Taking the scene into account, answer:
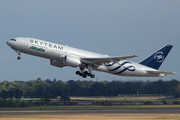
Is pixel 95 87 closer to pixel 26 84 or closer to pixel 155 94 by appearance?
pixel 155 94

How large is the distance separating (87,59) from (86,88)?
98.0 feet

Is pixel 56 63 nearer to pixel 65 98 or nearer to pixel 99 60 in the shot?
pixel 99 60

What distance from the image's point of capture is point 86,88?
74.3m

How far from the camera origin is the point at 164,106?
64.1 m

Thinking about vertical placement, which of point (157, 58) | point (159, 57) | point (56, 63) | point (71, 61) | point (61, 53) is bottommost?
point (71, 61)

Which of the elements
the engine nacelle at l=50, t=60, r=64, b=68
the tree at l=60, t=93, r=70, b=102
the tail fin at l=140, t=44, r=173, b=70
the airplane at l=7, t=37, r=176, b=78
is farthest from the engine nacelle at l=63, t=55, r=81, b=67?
the tree at l=60, t=93, r=70, b=102

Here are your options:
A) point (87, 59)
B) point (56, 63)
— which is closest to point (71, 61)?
point (87, 59)

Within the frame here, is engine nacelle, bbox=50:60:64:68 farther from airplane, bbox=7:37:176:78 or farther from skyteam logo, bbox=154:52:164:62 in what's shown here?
skyteam logo, bbox=154:52:164:62

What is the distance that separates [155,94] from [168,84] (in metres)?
3.41

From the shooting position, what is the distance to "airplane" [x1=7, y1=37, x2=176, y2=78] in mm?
42719

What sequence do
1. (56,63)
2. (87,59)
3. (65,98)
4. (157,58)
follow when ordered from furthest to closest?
(65,98)
(157,58)
(56,63)
(87,59)

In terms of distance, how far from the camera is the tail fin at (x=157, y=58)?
52.5 metres

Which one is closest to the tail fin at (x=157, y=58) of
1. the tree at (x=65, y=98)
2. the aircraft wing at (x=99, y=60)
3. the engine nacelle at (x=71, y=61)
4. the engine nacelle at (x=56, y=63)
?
the aircraft wing at (x=99, y=60)

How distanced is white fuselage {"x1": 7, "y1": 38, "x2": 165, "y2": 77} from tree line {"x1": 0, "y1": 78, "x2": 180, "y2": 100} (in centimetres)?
928
